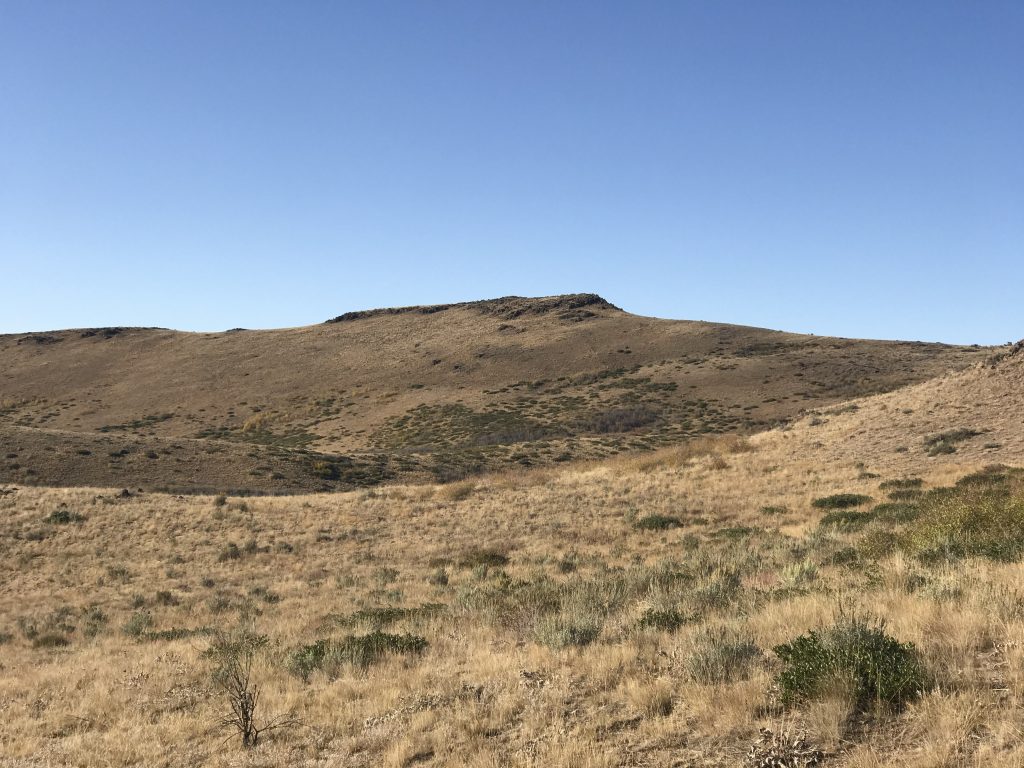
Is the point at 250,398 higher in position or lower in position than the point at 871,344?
lower

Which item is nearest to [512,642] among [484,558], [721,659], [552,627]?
[552,627]

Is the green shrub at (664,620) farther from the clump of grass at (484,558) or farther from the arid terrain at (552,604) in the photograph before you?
the clump of grass at (484,558)

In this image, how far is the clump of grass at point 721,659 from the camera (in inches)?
257

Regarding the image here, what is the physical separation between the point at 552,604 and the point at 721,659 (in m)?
5.33

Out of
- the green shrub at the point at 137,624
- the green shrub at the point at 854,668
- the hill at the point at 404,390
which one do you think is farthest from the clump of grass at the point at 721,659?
the hill at the point at 404,390

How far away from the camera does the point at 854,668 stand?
18.7ft

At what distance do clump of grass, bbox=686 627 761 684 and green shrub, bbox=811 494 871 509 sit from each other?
15524 mm

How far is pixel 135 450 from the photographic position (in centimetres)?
4803

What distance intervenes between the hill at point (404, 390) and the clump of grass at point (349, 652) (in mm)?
34156

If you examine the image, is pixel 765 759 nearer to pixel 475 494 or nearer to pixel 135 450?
pixel 475 494

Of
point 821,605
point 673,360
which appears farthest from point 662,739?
point 673,360

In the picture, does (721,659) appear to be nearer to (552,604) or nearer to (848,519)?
(552,604)

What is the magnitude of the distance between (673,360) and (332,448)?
48442 mm

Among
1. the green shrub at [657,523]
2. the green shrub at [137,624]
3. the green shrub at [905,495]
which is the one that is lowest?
the green shrub at [137,624]
